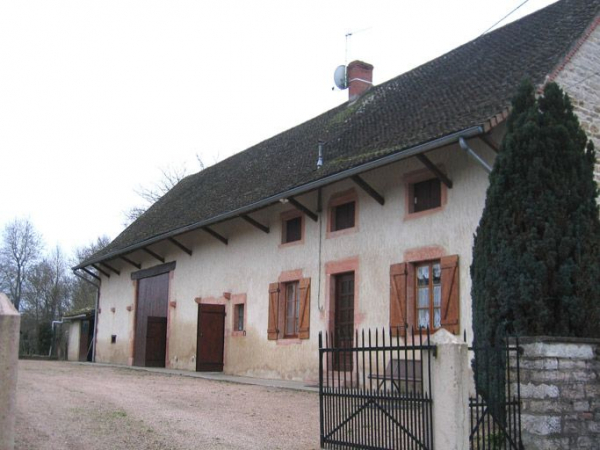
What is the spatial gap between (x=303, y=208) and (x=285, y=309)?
2600 millimetres

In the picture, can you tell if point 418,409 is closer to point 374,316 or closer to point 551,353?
point 551,353

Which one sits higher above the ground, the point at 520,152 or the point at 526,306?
the point at 520,152

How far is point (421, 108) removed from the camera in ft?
45.4

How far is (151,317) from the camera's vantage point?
21047 millimetres

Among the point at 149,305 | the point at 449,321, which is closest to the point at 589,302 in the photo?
the point at 449,321

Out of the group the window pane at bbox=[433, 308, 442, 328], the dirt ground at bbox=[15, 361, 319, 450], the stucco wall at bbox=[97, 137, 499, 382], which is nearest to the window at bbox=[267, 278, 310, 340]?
the stucco wall at bbox=[97, 137, 499, 382]

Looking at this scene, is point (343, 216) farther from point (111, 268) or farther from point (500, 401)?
point (111, 268)

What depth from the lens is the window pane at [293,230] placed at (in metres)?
15.7

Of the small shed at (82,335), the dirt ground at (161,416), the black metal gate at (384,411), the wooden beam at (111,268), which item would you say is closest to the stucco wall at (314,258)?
the dirt ground at (161,416)

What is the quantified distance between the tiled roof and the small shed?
829 centimetres

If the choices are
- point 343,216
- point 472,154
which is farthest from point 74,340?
point 472,154

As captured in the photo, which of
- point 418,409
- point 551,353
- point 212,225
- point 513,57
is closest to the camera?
point 418,409

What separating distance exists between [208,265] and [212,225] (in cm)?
127

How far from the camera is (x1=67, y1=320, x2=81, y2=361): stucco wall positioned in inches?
1191
